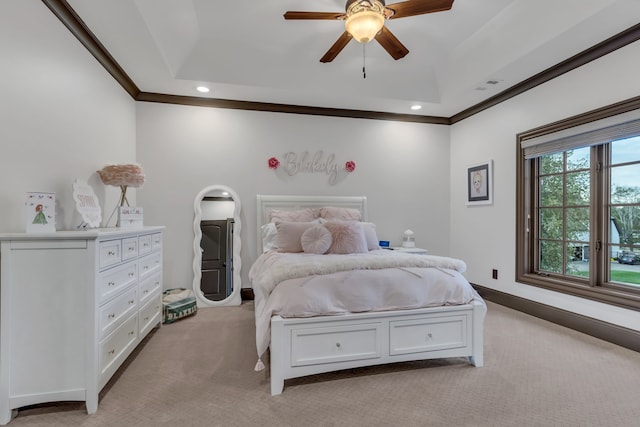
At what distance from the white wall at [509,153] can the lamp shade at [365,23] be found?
205 centimetres

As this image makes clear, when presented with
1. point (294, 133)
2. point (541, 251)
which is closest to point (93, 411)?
point (294, 133)

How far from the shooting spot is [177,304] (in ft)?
10.9

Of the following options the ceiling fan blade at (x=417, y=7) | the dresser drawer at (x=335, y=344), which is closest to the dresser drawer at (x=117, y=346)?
the dresser drawer at (x=335, y=344)

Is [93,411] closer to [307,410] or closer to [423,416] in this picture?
[307,410]

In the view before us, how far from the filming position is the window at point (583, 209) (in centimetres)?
267

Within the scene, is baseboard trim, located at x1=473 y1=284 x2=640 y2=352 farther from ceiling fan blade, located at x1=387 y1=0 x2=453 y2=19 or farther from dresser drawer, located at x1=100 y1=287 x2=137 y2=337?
dresser drawer, located at x1=100 y1=287 x2=137 y2=337

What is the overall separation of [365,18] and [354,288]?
1853mm

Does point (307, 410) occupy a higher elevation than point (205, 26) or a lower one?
lower

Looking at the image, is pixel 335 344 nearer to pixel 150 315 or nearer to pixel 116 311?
pixel 116 311

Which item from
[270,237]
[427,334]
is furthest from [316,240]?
[427,334]

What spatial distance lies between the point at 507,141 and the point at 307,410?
3.59 m

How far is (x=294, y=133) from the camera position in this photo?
423cm

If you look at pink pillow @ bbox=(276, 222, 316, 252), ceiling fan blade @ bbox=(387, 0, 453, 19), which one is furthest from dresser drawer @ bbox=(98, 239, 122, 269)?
ceiling fan blade @ bbox=(387, 0, 453, 19)

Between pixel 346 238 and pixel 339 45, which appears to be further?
pixel 346 238
